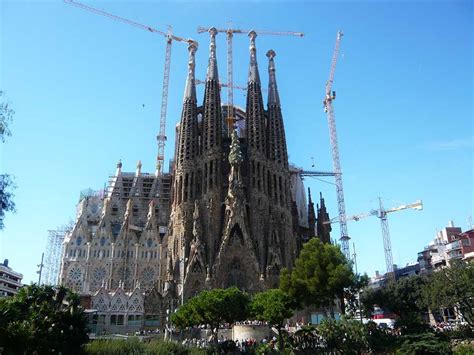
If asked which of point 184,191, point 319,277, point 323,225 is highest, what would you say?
point 184,191

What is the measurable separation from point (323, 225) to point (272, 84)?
88.4ft

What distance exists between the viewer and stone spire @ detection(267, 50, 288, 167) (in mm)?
70250

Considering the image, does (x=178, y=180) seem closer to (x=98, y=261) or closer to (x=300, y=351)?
(x=98, y=261)

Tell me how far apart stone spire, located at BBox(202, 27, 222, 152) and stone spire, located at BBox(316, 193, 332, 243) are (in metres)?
23.4

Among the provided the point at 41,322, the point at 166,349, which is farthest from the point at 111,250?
the point at 41,322

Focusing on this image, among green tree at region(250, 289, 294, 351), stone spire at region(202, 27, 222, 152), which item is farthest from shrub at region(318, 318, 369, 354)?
stone spire at region(202, 27, 222, 152)

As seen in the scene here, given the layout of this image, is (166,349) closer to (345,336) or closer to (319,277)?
(345,336)

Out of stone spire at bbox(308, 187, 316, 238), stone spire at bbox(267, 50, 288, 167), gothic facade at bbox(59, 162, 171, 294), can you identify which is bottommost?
gothic facade at bbox(59, 162, 171, 294)

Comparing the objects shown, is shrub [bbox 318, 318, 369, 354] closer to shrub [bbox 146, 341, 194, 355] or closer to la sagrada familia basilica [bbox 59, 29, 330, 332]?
shrub [bbox 146, 341, 194, 355]

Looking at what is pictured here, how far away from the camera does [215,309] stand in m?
35.8

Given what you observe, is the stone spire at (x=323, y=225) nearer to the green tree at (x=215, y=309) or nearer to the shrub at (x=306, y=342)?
the green tree at (x=215, y=309)

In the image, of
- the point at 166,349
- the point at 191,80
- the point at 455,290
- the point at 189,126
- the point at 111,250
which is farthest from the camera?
the point at 191,80

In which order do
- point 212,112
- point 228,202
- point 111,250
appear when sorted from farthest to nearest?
point 212,112, point 111,250, point 228,202

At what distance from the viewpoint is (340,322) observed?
93.7 ft
